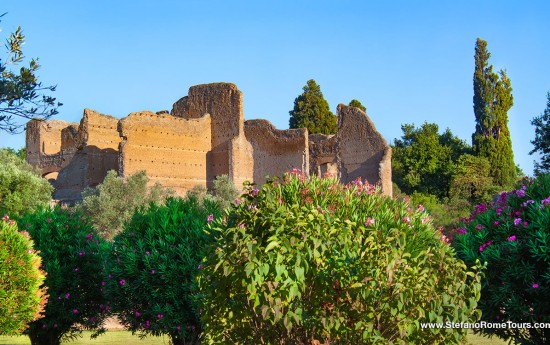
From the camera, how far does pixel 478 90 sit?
48.6 m

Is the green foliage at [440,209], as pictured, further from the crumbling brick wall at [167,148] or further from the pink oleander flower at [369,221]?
the pink oleander flower at [369,221]

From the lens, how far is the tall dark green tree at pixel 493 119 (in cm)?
4822

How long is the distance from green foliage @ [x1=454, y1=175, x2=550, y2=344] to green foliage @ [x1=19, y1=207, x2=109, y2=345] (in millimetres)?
6485

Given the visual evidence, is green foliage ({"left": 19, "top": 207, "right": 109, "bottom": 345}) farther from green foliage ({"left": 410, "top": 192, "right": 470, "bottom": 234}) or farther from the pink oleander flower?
green foliage ({"left": 410, "top": 192, "right": 470, "bottom": 234})

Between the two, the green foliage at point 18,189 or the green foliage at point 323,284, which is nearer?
the green foliage at point 323,284

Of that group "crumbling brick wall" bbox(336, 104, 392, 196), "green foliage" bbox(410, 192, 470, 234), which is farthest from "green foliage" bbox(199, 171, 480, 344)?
"green foliage" bbox(410, 192, 470, 234)

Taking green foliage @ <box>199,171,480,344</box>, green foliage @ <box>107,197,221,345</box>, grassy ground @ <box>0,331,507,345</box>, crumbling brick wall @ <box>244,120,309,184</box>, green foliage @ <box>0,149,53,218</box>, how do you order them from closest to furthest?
green foliage @ <box>199,171,480,344</box> < green foliage @ <box>107,197,221,345</box> < grassy ground @ <box>0,331,507,345</box> < green foliage @ <box>0,149,53,218</box> < crumbling brick wall @ <box>244,120,309,184</box>

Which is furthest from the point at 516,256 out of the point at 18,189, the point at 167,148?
the point at 167,148

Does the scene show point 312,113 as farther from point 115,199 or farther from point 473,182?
point 115,199

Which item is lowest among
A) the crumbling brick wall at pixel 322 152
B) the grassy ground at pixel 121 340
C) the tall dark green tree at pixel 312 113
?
the grassy ground at pixel 121 340

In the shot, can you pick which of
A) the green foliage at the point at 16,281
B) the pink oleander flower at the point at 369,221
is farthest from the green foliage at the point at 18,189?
the pink oleander flower at the point at 369,221

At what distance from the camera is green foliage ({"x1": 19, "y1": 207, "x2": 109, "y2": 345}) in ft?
43.1

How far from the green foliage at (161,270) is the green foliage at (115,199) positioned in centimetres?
1618

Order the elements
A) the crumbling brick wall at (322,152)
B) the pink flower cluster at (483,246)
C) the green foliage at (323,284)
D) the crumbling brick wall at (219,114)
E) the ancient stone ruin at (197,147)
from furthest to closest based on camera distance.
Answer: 1. the crumbling brick wall at (322,152)
2. the crumbling brick wall at (219,114)
3. the ancient stone ruin at (197,147)
4. the pink flower cluster at (483,246)
5. the green foliage at (323,284)
